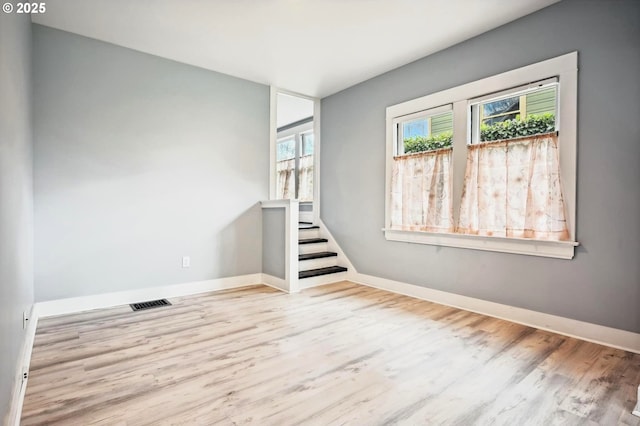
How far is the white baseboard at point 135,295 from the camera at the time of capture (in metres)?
3.19

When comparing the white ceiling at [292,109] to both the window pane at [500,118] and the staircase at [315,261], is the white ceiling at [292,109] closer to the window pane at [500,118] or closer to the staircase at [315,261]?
the staircase at [315,261]

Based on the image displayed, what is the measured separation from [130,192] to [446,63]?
3700mm

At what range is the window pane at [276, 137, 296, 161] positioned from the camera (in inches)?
277

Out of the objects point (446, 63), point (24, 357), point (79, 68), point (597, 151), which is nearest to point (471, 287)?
point (597, 151)

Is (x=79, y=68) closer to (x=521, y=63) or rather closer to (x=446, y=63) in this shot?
(x=446, y=63)

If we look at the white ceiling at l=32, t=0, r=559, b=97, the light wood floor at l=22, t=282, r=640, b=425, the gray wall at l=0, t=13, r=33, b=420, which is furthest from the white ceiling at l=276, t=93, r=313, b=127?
the light wood floor at l=22, t=282, r=640, b=425

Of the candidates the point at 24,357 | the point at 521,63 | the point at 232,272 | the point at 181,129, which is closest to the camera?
the point at 24,357

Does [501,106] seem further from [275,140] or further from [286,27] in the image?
[275,140]

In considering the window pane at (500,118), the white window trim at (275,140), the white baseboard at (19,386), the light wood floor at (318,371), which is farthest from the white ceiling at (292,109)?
the white baseboard at (19,386)

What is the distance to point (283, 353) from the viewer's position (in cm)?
241

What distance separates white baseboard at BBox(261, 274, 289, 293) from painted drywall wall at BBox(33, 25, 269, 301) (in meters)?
0.24

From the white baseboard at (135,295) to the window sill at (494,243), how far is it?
214 centimetres

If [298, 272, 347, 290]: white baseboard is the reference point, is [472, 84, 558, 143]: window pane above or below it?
above

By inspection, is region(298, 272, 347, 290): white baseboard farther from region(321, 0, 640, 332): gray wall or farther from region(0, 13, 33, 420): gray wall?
region(0, 13, 33, 420): gray wall
